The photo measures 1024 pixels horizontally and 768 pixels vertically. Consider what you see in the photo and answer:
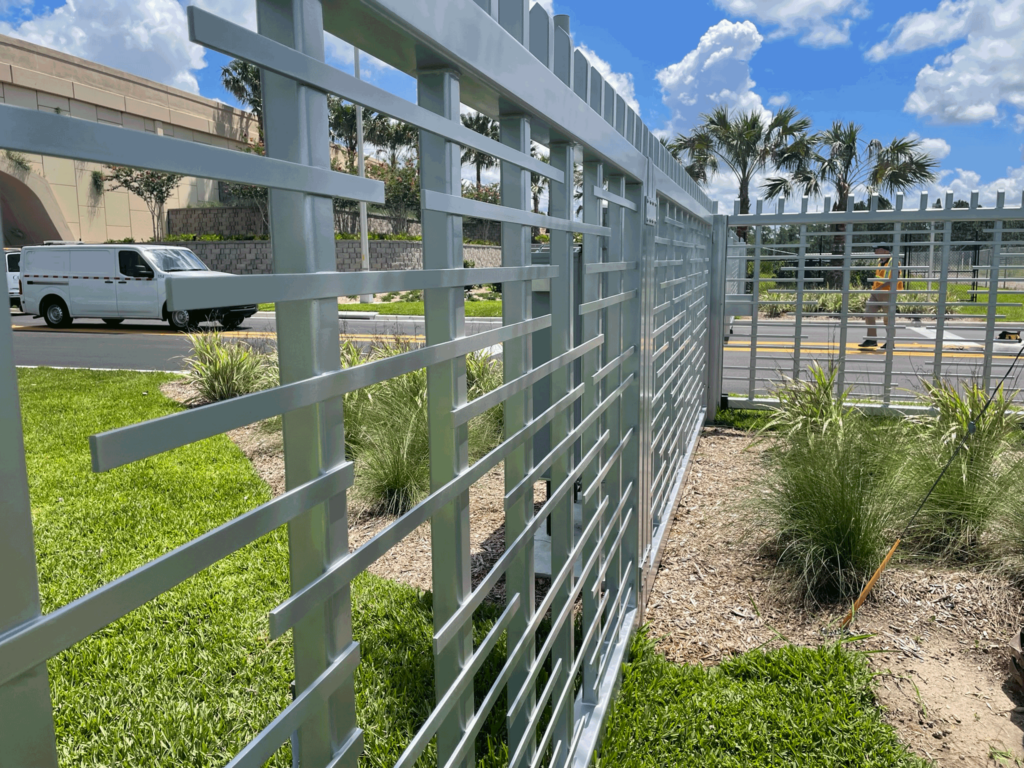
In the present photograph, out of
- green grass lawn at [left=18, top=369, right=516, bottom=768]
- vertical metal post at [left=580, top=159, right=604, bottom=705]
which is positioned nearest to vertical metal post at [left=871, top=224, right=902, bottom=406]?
green grass lawn at [left=18, top=369, right=516, bottom=768]

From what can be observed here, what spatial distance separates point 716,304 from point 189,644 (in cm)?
689

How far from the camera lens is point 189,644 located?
3.55 meters

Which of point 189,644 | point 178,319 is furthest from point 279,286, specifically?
point 178,319

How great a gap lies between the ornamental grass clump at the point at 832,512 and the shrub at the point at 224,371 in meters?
6.19

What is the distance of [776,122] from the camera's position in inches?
1372

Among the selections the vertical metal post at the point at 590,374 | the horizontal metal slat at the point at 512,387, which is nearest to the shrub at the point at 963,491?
the vertical metal post at the point at 590,374

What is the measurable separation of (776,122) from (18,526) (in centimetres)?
3809

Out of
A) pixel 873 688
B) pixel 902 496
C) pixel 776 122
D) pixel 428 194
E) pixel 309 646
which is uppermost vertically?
pixel 776 122

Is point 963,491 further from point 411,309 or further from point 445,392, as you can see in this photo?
point 411,309

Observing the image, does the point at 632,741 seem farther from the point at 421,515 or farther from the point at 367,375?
the point at 367,375

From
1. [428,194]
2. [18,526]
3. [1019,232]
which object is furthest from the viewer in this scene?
[1019,232]

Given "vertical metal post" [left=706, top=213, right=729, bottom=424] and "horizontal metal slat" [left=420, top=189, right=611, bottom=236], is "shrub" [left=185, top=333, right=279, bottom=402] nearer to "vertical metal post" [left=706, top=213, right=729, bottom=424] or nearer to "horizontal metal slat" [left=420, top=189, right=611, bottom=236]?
"vertical metal post" [left=706, top=213, right=729, bottom=424]

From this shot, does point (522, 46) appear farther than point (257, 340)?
No

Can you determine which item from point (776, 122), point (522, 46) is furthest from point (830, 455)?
point (776, 122)
